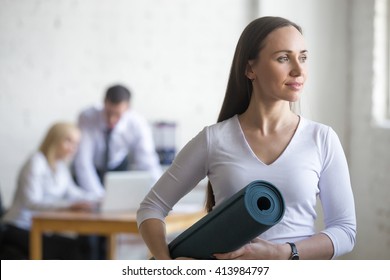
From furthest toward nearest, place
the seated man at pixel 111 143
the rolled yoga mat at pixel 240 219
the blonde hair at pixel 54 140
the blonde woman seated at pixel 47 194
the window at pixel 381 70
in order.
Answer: the seated man at pixel 111 143, the blonde hair at pixel 54 140, the blonde woman seated at pixel 47 194, the window at pixel 381 70, the rolled yoga mat at pixel 240 219

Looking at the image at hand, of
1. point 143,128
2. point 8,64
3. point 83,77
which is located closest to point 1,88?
point 8,64

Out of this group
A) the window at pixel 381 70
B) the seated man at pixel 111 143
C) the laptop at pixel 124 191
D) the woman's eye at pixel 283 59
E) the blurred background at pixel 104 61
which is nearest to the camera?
the woman's eye at pixel 283 59

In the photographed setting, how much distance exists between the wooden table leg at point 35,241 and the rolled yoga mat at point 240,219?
2100mm

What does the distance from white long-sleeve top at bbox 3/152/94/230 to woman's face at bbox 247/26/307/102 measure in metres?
2.23

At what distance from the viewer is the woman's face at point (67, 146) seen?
324 cm

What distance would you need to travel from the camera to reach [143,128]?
148 inches

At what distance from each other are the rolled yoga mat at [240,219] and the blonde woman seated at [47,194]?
2.18 meters

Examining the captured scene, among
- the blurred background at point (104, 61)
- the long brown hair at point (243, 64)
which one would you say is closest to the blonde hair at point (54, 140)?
the blurred background at point (104, 61)

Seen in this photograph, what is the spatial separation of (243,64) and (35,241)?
216 centimetres

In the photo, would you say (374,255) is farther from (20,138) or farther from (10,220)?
(20,138)

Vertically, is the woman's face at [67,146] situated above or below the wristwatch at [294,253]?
above

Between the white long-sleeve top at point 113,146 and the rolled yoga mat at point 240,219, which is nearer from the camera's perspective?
the rolled yoga mat at point 240,219

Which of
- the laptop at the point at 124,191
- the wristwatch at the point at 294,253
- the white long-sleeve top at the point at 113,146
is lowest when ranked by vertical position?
the wristwatch at the point at 294,253

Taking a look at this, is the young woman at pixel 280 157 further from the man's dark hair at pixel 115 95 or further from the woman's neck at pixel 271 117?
the man's dark hair at pixel 115 95
